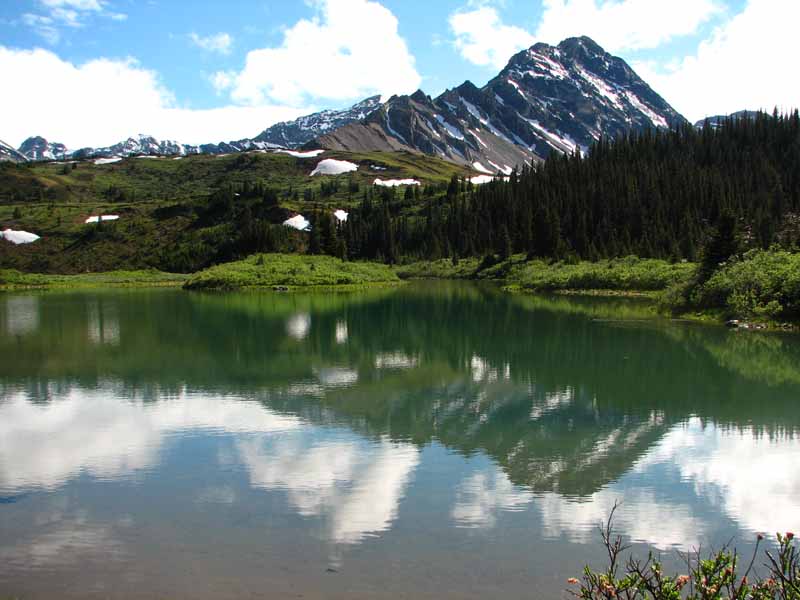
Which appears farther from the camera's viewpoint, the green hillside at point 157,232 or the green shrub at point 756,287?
the green hillside at point 157,232

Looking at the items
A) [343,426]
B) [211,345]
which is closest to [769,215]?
[211,345]

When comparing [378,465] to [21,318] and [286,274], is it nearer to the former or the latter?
[21,318]

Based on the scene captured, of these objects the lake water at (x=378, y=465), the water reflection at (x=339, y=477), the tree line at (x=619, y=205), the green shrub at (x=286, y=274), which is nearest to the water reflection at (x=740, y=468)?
the lake water at (x=378, y=465)

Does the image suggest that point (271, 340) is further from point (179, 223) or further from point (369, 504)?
point (179, 223)

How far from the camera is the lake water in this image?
9578 millimetres

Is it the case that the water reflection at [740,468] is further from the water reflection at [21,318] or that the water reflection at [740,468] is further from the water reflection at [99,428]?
the water reflection at [21,318]

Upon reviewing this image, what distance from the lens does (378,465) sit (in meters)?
14.0

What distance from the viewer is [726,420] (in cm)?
1788

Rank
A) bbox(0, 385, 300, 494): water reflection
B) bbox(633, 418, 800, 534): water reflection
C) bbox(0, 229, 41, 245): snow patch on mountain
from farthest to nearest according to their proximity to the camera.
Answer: bbox(0, 229, 41, 245): snow patch on mountain
bbox(0, 385, 300, 494): water reflection
bbox(633, 418, 800, 534): water reflection

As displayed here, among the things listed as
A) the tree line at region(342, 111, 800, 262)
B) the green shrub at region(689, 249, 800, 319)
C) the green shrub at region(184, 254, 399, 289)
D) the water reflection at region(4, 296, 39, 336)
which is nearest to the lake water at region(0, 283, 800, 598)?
the green shrub at region(689, 249, 800, 319)

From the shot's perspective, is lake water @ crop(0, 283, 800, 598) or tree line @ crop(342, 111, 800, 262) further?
tree line @ crop(342, 111, 800, 262)

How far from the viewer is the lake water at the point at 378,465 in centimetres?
958

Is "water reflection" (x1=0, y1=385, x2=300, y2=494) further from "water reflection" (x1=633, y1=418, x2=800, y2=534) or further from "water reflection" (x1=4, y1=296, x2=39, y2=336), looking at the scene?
"water reflection" (x1=4, y1=296, x2=39, y2=336)

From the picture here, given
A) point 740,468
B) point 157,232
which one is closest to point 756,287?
point 740,468
